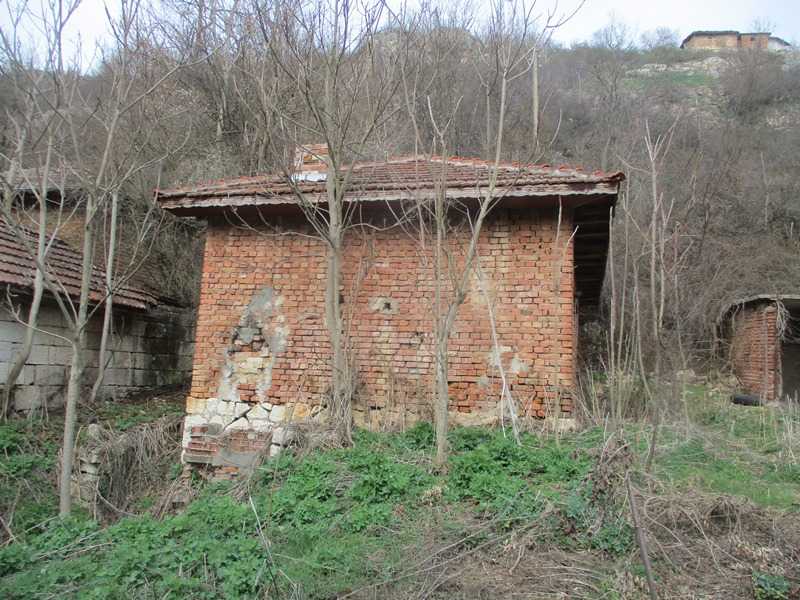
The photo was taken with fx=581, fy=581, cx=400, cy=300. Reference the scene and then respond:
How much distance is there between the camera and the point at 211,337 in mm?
8133

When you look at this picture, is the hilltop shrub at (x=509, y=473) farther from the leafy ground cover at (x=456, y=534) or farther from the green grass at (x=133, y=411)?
the green grass at (x=133, y=411)

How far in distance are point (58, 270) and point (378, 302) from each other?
19.6 ft

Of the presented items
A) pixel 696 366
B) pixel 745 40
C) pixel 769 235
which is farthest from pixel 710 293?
pixel 745 40

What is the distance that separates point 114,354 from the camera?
1057 centimetres

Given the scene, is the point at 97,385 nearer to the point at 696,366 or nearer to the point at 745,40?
the point at 696,366

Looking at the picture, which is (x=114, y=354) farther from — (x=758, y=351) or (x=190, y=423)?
(x=758, y=351)

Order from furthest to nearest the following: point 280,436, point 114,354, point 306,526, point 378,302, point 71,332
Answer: point 114,354, point 71,332, point 378,302, point 280,436, point 306,526

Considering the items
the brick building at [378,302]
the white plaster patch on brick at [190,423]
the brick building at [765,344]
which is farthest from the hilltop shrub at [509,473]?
the brick building at [765,344]

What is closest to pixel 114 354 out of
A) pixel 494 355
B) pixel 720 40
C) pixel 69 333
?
pixel 69 333

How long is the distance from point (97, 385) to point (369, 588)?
23.6 ft

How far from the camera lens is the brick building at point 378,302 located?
735 cm

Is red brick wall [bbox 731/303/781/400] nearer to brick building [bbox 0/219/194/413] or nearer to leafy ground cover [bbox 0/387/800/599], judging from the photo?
leafy ground cover [bbox 0/387/800/599]

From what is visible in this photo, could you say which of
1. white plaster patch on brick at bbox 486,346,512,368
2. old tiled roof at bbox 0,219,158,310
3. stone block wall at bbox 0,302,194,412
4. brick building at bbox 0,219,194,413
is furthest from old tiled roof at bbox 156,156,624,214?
stone block wall at bbox 0,302,194,412

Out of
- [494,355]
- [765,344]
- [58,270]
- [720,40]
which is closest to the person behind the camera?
[494,355]
